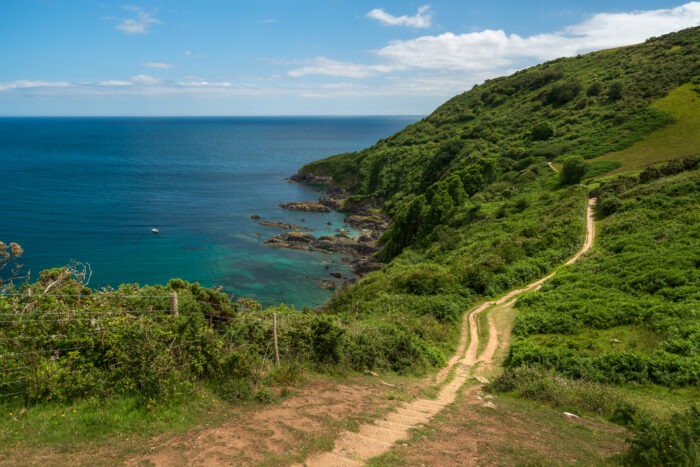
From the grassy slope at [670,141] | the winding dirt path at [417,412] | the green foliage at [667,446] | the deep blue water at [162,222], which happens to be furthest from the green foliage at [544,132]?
the green foliage at [667,446]

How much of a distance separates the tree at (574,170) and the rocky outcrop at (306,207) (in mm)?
48917

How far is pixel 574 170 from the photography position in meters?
50.2

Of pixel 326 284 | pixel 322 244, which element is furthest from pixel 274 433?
pixel 322 244

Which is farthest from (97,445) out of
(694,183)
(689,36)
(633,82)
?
(689,36)

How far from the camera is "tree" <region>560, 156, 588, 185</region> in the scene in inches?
1962

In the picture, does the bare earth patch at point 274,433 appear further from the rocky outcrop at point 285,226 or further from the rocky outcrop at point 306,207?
the rocky outcrop at point 306,207

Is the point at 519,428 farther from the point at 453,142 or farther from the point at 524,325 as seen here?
the point at 453,142

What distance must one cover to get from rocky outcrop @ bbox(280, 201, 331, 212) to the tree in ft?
160

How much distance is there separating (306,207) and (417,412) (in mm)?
77862

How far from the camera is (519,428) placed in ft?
40.2

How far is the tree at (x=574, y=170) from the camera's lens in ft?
164

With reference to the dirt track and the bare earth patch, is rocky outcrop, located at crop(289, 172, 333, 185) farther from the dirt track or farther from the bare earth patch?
the bare earth patch

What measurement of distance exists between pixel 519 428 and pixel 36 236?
70.5 meters

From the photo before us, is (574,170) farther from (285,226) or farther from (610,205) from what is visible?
(285,226)
